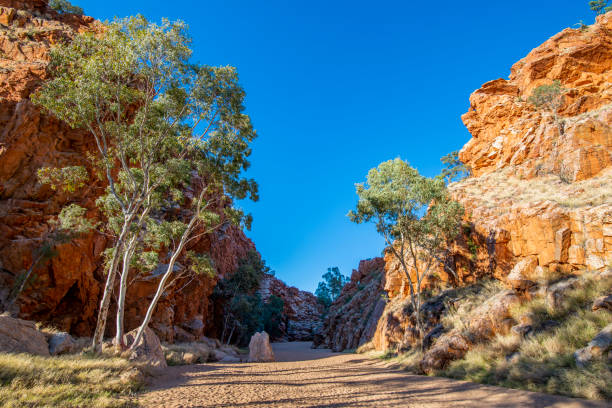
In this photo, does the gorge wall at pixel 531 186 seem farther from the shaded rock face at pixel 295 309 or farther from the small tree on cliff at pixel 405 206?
the shaded rock face at pixel 295 309

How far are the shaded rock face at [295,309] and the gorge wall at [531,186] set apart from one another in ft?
106

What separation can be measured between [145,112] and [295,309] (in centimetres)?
7628

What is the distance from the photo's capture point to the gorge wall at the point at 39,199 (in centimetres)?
1989

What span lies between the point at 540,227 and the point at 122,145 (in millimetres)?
23323

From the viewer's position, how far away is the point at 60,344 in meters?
11.0

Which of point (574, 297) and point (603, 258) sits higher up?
point (603, 258)

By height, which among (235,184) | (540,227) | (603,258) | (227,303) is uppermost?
(235,184)

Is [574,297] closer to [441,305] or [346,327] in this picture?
[441,305]

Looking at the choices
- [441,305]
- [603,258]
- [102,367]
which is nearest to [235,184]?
[102,367]

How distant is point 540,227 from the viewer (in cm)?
1620

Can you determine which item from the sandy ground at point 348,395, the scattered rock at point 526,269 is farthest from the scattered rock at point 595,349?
the scattered rock at point 526,269

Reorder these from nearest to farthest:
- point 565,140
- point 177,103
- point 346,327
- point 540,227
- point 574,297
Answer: point 574,297, point 177,103, point 540,227, point 565,140, point 346,327

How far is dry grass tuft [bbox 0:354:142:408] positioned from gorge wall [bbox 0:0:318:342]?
1700cm

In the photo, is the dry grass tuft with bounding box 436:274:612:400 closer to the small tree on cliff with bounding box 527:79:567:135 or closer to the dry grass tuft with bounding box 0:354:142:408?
the dry grass tuft with bounding box 0:354:142:408
